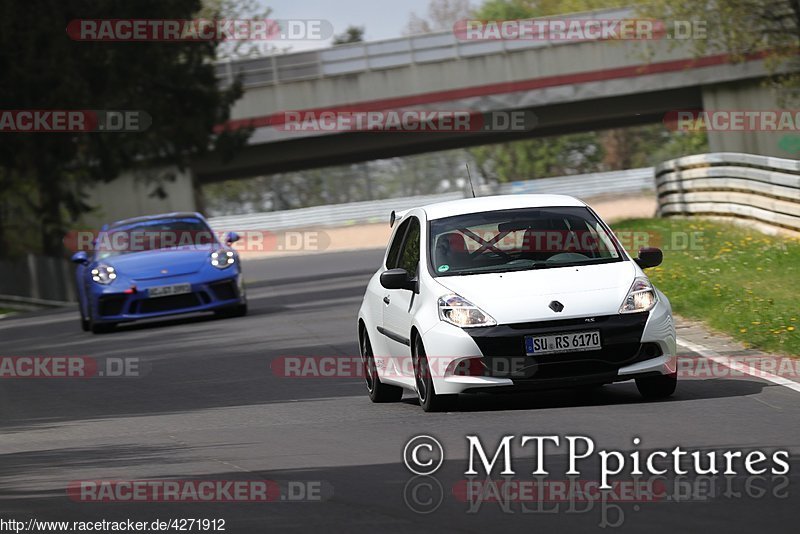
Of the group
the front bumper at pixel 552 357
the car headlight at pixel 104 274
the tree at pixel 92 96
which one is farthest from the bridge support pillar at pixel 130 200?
the front bumper at pixel 552 357

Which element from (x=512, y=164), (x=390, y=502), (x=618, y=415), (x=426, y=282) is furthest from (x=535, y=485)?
(x=512, y=164)

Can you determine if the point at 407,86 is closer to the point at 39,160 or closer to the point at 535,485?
the point at 39,160

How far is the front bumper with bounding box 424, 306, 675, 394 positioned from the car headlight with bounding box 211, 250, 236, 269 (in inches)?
479

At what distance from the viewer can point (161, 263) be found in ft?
74.8

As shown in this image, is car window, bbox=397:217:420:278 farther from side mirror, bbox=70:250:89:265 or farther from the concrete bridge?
the concrete bridge

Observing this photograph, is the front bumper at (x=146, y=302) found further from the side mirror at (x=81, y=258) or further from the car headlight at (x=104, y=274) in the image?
the side mirror at (x=81, y=258)

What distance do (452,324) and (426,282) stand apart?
2.06 feet

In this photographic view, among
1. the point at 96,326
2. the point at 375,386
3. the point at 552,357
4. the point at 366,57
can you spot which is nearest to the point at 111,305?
the point at 96,326

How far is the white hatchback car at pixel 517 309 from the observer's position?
35.6 ft

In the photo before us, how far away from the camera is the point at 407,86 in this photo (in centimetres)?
5475

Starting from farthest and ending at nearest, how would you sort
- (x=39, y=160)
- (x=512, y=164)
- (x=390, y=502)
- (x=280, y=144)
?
(x=512, y=164)
(x=280, y=144)
(x=39, y=160)
(x=390, y=502)

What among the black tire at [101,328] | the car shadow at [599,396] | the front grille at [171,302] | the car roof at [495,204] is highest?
the car roof at [495,204]

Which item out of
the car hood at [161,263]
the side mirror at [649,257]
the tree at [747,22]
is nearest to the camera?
the side mirror at [649,257]

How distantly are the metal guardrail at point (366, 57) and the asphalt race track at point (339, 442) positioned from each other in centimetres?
3736
